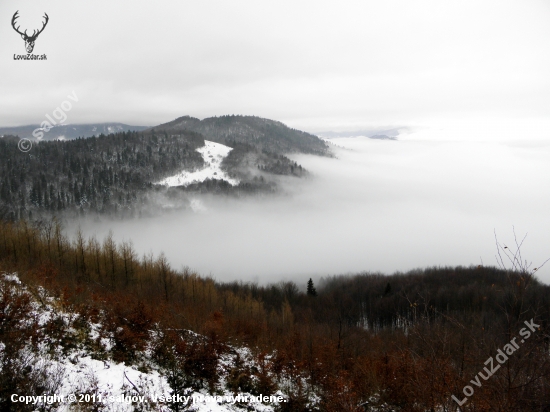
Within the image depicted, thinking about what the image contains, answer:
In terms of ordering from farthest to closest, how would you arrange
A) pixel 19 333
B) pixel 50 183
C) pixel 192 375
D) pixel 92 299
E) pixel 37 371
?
pixel 50 183
pixel 92 299
pixel 192 375
pixel 19 333
pixel 37 371

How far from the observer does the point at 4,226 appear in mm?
56812

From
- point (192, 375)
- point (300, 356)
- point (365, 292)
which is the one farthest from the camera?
point (365, 292)

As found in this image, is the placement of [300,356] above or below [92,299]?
below

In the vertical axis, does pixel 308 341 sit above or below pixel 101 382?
below

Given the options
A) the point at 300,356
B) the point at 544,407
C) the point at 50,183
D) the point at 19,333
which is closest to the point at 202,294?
the point at 300,356

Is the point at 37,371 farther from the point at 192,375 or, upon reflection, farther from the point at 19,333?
the point at 192,375

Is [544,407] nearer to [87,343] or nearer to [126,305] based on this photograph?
[87,343]

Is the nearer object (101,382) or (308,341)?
(101,382)

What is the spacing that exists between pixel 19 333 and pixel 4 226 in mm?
56342

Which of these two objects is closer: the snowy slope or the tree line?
the tree line

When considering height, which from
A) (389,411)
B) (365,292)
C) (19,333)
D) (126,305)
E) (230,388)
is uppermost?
(19,333)

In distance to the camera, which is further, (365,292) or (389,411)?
(365,292)

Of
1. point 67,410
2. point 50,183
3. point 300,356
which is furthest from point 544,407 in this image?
point 50,183

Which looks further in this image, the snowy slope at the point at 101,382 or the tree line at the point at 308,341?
the snowy slope at the point at 101,382
